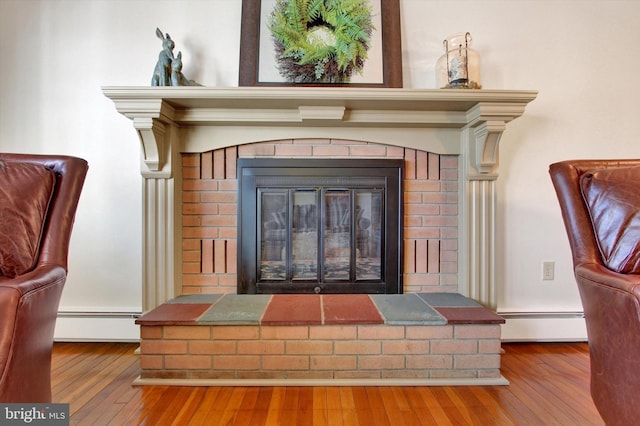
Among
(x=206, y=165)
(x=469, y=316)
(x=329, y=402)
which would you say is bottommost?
(x=329, y=402)

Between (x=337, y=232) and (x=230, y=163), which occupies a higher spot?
(x=230, y=163)

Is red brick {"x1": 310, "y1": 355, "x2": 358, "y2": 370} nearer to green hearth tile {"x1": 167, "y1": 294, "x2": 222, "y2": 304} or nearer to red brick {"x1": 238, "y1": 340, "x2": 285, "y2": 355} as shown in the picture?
red brick {"x1": 238, "y1": 340, "x2": 285, "y2": 355}

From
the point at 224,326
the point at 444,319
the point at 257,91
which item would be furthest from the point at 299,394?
the point at 257,91

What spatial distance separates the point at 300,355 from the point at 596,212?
116 centimetres

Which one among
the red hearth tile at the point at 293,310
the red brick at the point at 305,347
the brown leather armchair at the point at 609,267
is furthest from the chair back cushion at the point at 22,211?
the brown leather armchair at the point at 609,267

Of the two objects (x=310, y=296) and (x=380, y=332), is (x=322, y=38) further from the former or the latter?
(x=380, y=332)

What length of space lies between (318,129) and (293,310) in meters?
0.93

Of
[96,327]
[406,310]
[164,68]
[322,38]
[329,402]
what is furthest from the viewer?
[96,327]

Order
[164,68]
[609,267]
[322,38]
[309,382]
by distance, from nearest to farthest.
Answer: [609,267] < [309,382] < [164,68] < [322,38]

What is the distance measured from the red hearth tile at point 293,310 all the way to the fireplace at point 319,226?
0.10 meters

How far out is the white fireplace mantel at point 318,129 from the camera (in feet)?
4.75

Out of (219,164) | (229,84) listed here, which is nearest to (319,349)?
(219,164)

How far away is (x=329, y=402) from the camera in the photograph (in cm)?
120

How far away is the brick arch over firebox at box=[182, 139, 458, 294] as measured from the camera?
1.72 meters
